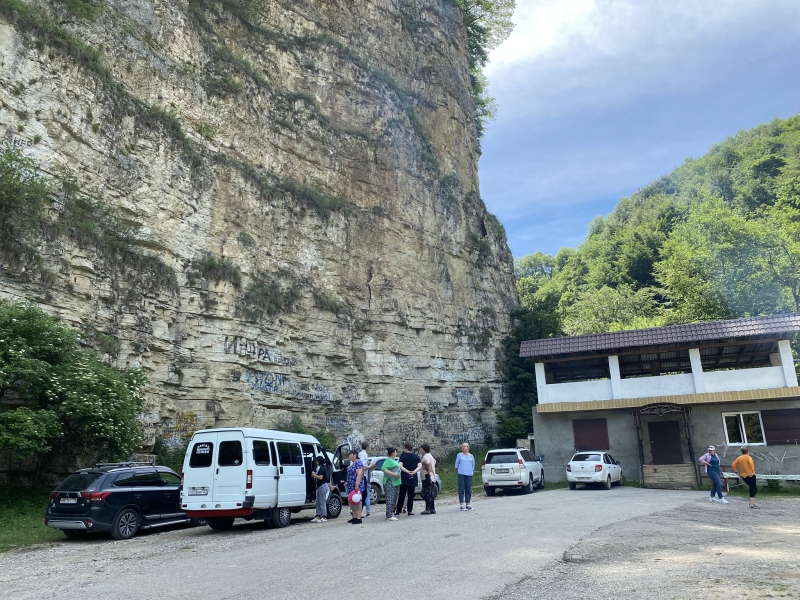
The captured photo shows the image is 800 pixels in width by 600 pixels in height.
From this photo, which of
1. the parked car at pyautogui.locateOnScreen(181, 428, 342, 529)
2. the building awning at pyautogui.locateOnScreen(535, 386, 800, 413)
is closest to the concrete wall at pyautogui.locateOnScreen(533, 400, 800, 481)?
the building awning at pyautogui.locateOnScreen(535, 386, 800, 413)

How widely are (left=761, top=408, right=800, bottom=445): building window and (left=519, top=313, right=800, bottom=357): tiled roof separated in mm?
3149

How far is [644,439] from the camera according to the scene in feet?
82.1

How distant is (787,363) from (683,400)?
404 centimetres

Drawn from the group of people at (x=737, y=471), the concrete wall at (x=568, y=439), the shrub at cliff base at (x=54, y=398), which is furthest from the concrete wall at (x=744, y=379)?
the shrub at cliff base at (x=54, y=398)

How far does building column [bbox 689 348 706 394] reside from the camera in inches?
933

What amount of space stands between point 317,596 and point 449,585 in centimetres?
150

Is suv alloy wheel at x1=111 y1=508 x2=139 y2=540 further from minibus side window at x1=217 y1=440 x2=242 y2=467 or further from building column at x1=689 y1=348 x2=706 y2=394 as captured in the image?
building column at x1=689 y1=348 x2=706 y2=394

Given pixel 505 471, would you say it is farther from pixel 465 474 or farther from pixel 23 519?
pixel 23 519

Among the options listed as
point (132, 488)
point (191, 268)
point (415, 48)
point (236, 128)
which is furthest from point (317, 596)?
point (415, 48)

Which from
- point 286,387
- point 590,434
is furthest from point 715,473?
point 286,387

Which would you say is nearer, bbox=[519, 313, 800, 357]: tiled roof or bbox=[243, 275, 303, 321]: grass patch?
bbox=[243, 275, 303, 321]: grass patch

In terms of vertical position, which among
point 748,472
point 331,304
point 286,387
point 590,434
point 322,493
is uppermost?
point 331,304

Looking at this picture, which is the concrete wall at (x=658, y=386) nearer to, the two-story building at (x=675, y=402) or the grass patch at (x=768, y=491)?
the two-story building at (x=675, y=402)

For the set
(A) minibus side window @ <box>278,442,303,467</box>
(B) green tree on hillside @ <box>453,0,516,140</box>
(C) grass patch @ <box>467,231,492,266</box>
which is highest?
(B) green tree on hillside @ <box>453,0,516,140</box>
